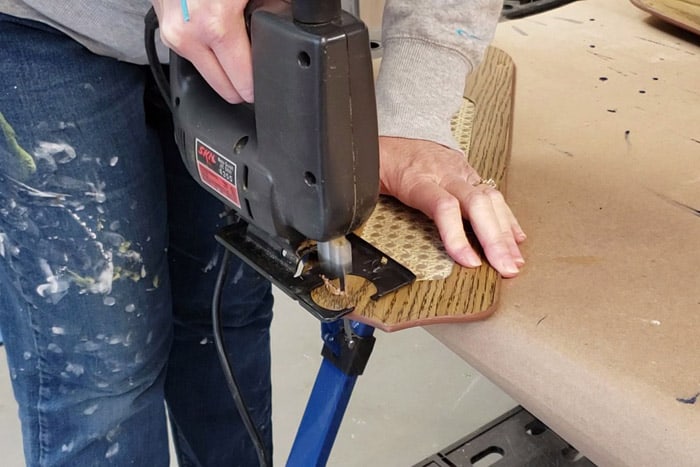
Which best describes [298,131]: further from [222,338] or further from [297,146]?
[222,338]

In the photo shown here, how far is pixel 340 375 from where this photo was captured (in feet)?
2.12

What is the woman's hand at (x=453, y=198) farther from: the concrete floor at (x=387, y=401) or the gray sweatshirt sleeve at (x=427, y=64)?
the concrete floor at (x=387, y=401)

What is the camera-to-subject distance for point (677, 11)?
3.01 ft

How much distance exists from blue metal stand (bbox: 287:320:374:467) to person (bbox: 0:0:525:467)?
120 mm

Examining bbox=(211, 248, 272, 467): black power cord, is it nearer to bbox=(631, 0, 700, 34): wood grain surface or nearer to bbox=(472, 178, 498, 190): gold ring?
A: bbox=(472, 178, 498, 190): gold ring

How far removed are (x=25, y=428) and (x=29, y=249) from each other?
167mm

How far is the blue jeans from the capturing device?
0.56m

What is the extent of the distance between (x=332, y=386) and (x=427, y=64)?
0.93ft

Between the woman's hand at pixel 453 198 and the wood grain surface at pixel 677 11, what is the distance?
0.43 m

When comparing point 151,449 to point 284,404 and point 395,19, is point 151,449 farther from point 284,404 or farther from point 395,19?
point 284,404

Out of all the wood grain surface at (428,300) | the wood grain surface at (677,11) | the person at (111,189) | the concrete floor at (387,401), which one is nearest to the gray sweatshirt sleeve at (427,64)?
the person at (111,189)

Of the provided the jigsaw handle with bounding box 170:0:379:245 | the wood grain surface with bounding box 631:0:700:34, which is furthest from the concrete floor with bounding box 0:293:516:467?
the jigsaw handle with bounding box 170:0:379:245

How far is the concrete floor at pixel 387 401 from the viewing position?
1.30 meters

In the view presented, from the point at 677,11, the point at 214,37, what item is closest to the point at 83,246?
the point at 214,37
